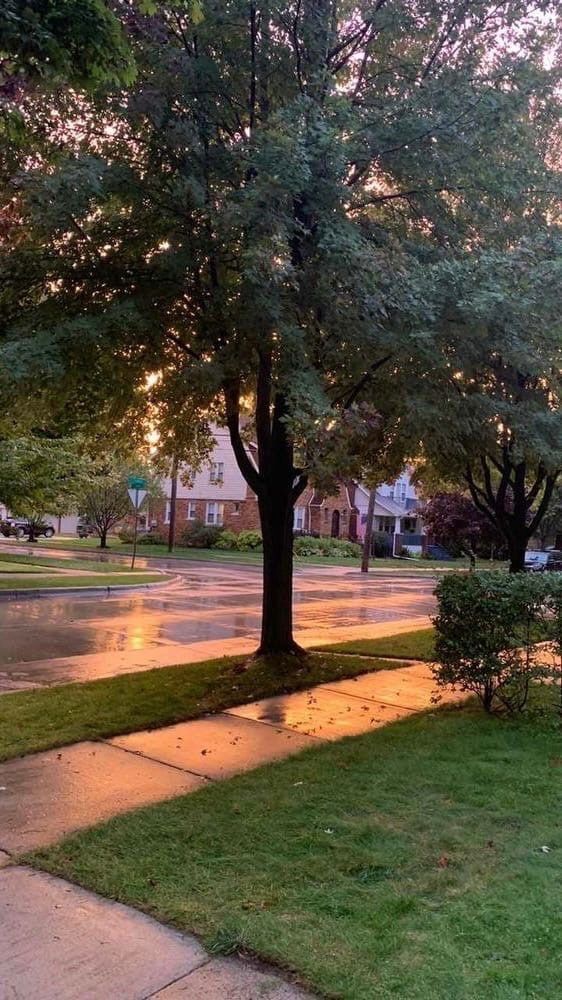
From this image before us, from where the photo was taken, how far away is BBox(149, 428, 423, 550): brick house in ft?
156

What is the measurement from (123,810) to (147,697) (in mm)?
3100

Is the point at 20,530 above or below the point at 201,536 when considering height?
below

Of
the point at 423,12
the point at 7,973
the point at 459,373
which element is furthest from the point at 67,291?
the point at 7,973

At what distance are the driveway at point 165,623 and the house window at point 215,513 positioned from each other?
22292 millimetres

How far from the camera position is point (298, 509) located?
166 feet

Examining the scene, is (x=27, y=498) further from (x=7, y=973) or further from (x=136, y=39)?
(x=7, y=973)

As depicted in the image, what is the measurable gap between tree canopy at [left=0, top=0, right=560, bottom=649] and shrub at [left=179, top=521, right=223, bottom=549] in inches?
1439

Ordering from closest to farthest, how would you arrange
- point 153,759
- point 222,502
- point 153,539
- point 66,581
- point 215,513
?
point 153,759
point 66,581
point 153,539
point 222,502
point 215,513

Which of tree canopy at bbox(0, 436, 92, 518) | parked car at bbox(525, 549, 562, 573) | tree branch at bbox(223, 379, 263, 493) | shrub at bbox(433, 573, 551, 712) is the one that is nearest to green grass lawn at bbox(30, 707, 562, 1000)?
shrub at bbox(433, 573, 551, 712)

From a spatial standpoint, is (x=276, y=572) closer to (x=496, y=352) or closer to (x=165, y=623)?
(x=496, y=352)

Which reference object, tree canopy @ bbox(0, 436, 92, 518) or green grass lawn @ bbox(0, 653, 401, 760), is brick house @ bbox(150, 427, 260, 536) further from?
green grass lawn @ bbox(0, 653, 401, 760)

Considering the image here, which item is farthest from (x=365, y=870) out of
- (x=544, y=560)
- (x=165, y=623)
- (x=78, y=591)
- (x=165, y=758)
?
(x=544, y=560)

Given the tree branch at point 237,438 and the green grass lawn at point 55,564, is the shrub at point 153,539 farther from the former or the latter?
the tree branch at point 237,438

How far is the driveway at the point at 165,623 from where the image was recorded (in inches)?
409
